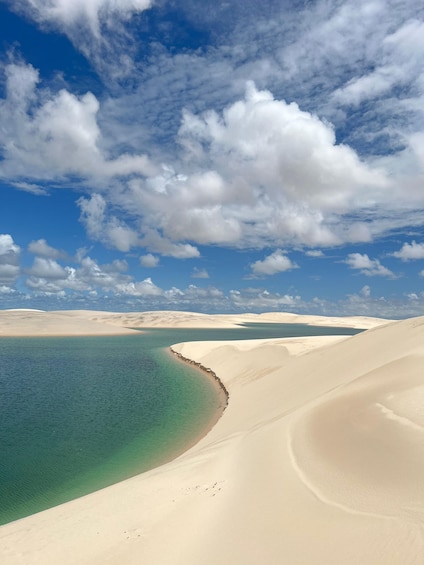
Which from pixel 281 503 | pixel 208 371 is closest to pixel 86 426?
pixel 281 503

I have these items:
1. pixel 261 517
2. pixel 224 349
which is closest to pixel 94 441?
pixel 261 517

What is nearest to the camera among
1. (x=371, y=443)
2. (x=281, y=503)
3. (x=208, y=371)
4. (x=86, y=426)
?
(x=281, y=503)

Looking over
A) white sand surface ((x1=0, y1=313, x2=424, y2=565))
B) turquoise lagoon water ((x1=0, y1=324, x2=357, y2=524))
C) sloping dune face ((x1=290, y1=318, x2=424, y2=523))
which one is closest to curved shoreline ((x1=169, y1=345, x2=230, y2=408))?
turquoise lagoon water ((x1=0, y1=324, x2=357, y2=524))

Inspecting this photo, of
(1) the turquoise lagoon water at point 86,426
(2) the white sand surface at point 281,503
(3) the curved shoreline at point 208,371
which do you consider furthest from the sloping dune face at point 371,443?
(3) the curved shoreline at point 208,371

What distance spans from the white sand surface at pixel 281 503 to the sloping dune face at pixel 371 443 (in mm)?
51

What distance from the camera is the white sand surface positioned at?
8.50 meters

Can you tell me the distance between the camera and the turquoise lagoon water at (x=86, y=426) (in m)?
18.1

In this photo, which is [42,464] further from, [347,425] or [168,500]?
[347,425]

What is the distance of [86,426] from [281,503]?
20091mm

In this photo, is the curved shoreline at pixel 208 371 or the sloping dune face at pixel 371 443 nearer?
the sloping dune face at pixel 371 443

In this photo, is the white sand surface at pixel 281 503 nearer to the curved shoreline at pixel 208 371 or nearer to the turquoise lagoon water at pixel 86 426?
the turquoise lagoon water at pixel 86 426

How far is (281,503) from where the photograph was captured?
10.7m

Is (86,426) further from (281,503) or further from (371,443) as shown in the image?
(371,443)

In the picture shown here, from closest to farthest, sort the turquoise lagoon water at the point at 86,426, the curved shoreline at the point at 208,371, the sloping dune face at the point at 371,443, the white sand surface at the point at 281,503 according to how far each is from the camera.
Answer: the white sand surface at the point at 281,503
the sloping dune face at the point at 371,443
the turquoise lagoon water at the point at 86,426
the curved shoreline at the point at 208,371
